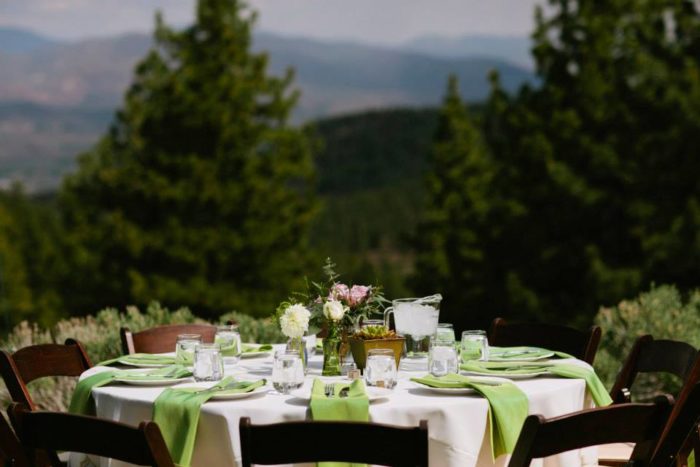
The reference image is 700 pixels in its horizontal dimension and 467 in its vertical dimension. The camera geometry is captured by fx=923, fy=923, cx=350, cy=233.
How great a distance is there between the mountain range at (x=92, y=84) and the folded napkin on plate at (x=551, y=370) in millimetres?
18179

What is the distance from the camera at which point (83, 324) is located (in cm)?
739

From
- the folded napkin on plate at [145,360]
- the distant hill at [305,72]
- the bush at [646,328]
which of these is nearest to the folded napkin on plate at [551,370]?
the folded napkin on plate at [145,360]

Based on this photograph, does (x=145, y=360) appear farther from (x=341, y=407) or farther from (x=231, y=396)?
(x=341, y=407)

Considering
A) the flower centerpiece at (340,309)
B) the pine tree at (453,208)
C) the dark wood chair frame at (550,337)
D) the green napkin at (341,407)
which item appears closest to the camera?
the green napkin at (341,407)

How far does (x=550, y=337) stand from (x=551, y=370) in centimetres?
123

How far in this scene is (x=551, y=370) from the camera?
3.68 metres

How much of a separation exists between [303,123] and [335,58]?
367 feet

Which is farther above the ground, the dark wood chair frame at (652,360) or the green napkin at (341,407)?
the green napkin at (341,407)

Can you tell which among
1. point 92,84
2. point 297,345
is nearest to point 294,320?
point 297,345

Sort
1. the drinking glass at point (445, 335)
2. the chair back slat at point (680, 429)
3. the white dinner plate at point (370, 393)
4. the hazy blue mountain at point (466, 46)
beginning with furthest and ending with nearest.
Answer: the hazy blue mountain at point (466, 46), the drinking glass at point (445, 335), the white dinner plate at point (370, 393), the chair back slat at point (680, 429)

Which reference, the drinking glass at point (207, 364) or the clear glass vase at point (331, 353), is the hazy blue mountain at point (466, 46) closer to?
the clear glass vase at point (331, 353)

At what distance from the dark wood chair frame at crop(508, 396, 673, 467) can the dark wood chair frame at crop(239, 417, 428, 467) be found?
0.41m

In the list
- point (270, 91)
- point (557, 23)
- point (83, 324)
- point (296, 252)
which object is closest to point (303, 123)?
point (270, 91)

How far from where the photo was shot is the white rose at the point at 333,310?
146 inches
